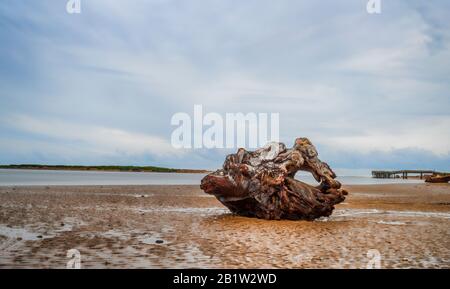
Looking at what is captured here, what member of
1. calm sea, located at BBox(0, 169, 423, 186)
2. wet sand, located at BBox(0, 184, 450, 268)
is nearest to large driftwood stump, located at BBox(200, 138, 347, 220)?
wet sand, located at BBox(0, 184, 450, 268)

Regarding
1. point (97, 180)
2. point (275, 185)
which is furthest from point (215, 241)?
point (97, 180)

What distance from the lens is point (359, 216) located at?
18984mm

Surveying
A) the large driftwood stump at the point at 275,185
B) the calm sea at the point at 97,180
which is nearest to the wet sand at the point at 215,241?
the large driftwood stump at the point at 275,185

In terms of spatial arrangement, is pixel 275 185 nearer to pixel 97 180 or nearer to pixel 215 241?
pixel 215 241

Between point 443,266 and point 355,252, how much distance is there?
2.03 meters

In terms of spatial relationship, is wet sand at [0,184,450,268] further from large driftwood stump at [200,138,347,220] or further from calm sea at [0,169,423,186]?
calm sea at [0,169,423,186]

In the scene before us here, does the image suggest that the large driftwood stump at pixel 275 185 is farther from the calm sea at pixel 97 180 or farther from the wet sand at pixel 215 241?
the calm sea at pixel 97 180

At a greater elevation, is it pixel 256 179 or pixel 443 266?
pixel 256 179

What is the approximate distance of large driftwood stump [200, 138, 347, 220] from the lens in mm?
16828
